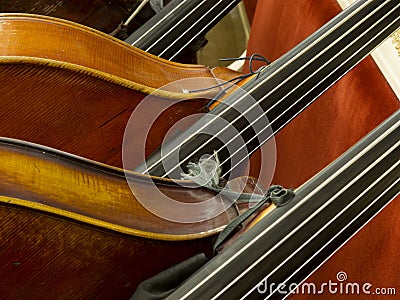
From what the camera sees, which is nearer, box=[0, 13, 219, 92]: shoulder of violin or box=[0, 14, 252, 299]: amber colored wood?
box=[0, 14, 252, 299]: amber colored wood

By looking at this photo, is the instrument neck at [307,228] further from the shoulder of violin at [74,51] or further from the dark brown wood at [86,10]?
the dark brown wood at [86,10]

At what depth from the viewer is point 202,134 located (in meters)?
0.85

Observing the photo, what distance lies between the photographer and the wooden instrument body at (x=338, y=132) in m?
0.93

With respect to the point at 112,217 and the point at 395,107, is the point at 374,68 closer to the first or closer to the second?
the point at 395,107

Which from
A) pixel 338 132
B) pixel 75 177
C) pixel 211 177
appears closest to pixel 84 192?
pixel 75 177

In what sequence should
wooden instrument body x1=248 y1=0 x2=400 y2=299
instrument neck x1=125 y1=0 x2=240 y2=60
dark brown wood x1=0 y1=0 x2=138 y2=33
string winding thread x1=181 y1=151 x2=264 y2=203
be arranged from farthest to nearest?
1. dark brown wood x1=0 y1=0 x2=138 y2=33
2. instrument neck x1=125 y1=0 x2=240 y2=60
3. wooden instrument body x1=248 y1=0 x2=400 y2=299
4. string winding thread x1=181 y1=151 x2=264 y2=203

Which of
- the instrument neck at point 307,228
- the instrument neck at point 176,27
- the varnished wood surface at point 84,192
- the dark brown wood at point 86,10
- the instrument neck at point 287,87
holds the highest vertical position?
the dark brown wood at point 86,10

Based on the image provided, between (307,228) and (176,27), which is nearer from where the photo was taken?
(307,228)

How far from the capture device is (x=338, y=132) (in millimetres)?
1104

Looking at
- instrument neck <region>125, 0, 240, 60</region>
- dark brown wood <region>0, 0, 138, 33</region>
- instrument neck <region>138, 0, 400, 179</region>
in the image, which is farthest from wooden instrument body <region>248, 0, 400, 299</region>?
dark brown wood <region>0, 0, 138, 33</region>

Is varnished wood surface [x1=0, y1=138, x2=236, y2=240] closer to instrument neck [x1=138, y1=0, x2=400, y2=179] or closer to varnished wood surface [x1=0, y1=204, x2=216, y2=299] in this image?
varnished wood surface [x1=0, y1=204, x2=216, y2=299]

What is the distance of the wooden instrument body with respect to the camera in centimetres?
93

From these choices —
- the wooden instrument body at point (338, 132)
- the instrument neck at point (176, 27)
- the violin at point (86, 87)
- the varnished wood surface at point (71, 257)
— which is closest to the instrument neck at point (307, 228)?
the varnished wood surface at point (71, 257)

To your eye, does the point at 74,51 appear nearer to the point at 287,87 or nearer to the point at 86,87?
the point at 86,87
